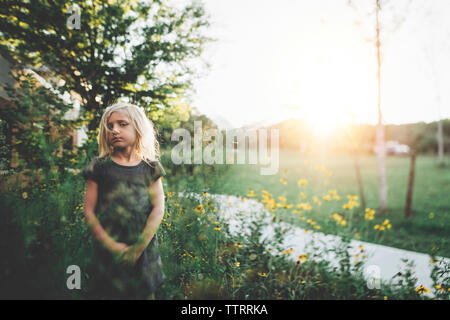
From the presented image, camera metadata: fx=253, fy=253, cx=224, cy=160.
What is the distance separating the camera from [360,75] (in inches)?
218

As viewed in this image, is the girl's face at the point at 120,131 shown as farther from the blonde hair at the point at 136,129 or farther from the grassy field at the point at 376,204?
the grassy field at the point at 376,204

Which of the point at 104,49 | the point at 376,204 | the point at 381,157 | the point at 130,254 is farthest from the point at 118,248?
the point at 376,204

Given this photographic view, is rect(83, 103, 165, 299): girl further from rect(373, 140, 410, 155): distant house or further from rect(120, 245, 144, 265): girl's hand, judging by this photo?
rect(373, 140, 410, 155): distant house

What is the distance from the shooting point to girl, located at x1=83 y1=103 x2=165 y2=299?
1.22m

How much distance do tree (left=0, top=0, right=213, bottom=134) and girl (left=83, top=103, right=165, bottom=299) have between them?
0.80 metres

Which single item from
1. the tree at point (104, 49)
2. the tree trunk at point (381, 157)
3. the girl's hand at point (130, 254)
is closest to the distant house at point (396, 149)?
the tree trunk at point (381, 157)

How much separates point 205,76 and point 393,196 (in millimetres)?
7924

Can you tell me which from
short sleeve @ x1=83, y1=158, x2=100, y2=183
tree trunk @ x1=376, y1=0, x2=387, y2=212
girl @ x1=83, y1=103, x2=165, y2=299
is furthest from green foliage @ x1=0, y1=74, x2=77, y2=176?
tree trunk @ x1=376, y1=0, x2=387, y2=212

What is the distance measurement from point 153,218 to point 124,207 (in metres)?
0.17

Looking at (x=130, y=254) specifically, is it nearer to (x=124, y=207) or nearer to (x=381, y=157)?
(x=124, y=207)

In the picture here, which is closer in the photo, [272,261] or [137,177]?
[137,177]

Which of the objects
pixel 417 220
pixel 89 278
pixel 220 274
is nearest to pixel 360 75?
pixel 417 220
